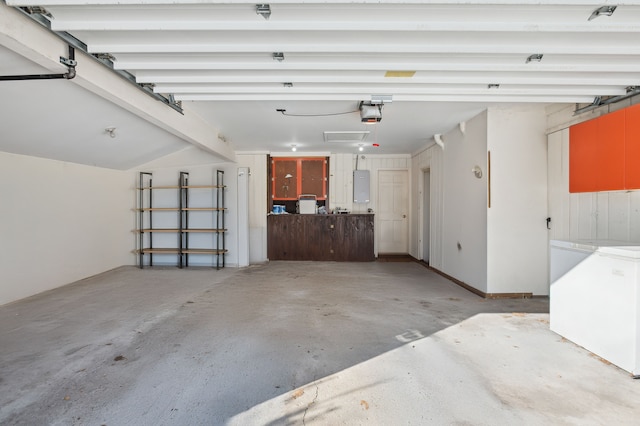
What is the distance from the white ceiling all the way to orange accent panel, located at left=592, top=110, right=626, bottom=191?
1.18 ft

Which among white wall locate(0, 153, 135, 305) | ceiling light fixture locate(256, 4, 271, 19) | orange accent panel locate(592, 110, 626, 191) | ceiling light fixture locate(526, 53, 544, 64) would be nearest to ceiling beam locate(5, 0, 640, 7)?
ceiling light fixture locate(256, 4, 271, 19)

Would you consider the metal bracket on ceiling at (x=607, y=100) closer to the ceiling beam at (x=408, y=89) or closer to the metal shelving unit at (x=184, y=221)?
the ceiling beam at (x=408, y=89)

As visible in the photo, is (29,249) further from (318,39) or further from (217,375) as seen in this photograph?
(318,39)

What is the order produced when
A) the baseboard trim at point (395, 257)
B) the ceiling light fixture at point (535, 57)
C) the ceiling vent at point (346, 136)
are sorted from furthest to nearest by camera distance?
the baseboard trim at point (395, 257) → the ceiling vent at point (346, 136) → the ceiling light fixture at point (535, 57)

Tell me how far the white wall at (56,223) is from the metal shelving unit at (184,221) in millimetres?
337

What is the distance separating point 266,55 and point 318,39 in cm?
52

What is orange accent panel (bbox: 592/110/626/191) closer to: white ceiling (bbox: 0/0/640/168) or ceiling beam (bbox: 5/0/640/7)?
white ceiling (bbox: 0/0/640/168)

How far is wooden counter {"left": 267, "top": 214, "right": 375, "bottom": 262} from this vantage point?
706 centimetres

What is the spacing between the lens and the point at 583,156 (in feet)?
10.7

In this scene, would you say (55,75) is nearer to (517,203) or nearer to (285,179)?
(517,203)

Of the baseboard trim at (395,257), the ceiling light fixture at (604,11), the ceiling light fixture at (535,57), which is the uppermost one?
the ceiling light fixture at (535,57)

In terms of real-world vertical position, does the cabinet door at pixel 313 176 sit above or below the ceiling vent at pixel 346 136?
below

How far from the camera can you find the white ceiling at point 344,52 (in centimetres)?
203

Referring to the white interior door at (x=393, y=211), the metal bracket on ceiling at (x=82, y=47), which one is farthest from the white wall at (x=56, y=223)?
the white interior door at (x=393, y=211)
